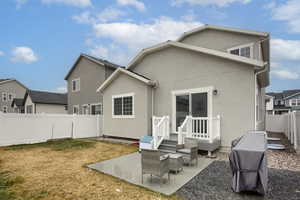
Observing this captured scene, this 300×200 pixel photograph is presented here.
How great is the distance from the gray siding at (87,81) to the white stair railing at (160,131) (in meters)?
9.55

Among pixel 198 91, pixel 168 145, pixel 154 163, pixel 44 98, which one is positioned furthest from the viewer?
pixel 44 98

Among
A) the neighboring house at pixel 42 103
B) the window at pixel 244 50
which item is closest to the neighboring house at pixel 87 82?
the neighboring house at pixel 42 103

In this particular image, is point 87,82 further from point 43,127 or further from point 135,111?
point 135,111

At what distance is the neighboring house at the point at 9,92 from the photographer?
30.4 m

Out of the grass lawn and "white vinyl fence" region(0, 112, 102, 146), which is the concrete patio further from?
"white vinyl fence" region(0, 112, 102, 146)

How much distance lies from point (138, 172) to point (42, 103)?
2234 cm

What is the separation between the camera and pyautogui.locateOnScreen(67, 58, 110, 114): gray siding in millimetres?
16016

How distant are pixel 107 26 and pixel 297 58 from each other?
24778 millimetres

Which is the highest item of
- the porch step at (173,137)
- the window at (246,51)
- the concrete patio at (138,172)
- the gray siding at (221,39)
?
the gray siding at (221,39)

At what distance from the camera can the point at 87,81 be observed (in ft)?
56.0

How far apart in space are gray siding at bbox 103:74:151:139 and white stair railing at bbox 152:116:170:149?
138 cm

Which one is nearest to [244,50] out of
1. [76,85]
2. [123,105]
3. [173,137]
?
[173,137]

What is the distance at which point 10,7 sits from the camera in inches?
444

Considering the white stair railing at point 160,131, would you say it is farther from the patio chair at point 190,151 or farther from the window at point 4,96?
the window at point 4,96
